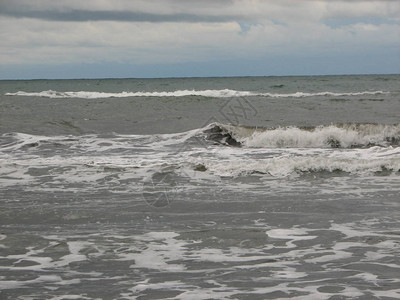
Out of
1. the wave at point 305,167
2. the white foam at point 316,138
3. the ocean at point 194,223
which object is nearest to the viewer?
the ocean at point 194,223

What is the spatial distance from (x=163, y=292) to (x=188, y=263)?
78cm

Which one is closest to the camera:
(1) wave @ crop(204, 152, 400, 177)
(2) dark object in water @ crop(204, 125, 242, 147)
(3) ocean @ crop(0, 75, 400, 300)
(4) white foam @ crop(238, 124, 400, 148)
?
(3) ocean @ crop(0, 75, 400, 300)

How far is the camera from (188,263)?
5.27m

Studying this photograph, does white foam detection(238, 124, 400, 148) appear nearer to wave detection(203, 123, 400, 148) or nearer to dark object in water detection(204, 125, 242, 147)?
wave detection(203, 123, 400, 148)

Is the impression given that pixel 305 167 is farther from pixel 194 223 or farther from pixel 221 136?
pixel 221 136

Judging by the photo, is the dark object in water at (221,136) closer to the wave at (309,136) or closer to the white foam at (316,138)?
the wave at (309,136)

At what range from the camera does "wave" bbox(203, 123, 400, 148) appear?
15945 millimetres

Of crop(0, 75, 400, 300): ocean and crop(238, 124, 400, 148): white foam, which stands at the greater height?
crop(238, 124, 400, 148): white foam

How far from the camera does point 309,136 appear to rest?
16141 millimetres

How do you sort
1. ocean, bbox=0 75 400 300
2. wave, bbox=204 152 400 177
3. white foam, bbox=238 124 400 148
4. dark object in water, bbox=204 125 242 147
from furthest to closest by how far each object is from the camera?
dark object in water, bbox=204 125 242 147 → white foam, bbox=238 124 400 148 → wave, bbox=204 152 400 177 → ocean, bbox=0 75 400 300

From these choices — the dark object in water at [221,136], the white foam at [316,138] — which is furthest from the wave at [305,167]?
the dark object in water at [221,136]

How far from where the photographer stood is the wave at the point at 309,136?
52.3ft

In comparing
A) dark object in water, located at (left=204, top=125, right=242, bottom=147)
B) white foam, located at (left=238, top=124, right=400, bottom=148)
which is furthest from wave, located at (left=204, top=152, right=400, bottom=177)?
dark object in water, located at (left=204, top=125, right=242, bottom=147)

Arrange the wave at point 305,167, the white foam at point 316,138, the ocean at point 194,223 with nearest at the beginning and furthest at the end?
the ocean at point 194,223, the wave at point 305,167, the white foam at point 316,138
